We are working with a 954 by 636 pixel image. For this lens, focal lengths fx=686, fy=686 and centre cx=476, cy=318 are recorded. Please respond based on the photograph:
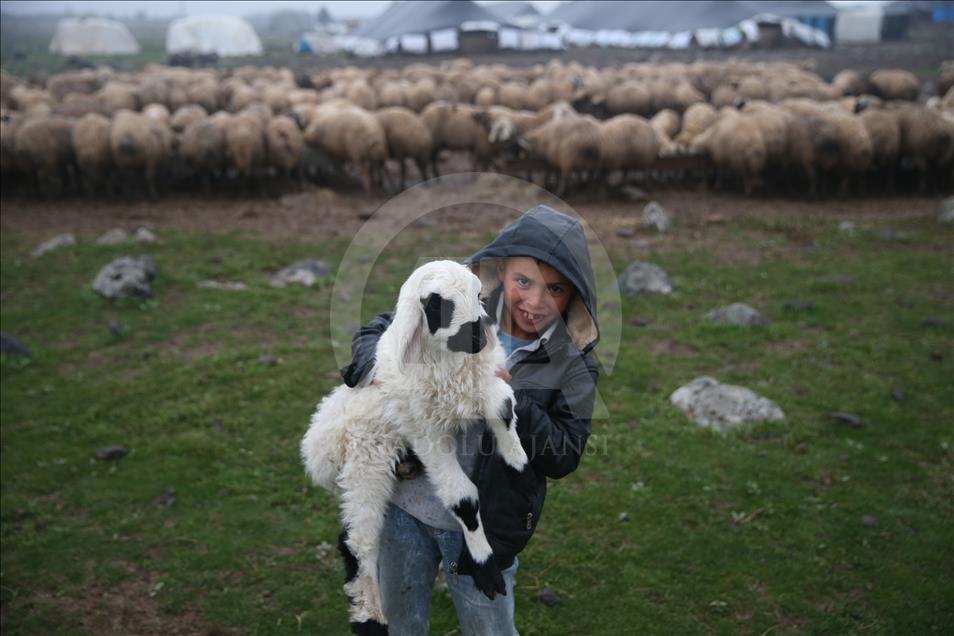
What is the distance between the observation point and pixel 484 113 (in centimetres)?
1579

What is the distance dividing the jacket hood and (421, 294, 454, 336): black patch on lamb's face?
484 millimetres

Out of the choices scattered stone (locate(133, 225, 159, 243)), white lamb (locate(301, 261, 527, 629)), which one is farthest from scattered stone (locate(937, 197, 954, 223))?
scattered stone (locate(133, 225, 159, 243))

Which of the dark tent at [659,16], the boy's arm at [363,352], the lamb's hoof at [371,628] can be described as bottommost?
the lamb's hoof at [371,628]

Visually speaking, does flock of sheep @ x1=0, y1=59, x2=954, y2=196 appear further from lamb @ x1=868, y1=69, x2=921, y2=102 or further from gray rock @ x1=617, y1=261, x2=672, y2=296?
lamb @ x1=868, y1=69, x2=921, y2=102

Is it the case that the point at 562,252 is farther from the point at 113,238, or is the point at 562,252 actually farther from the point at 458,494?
the point at 113,238

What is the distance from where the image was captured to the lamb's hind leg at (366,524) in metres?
2.19

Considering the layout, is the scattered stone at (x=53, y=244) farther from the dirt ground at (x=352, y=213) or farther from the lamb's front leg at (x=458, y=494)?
the lamb's front leg at (x=458, y=494)

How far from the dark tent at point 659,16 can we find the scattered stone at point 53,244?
164ft

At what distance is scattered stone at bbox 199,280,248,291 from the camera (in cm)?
905

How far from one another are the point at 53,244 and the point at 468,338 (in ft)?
35.7

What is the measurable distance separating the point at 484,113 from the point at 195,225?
277 inches

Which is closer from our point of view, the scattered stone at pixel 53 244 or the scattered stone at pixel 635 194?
the scattered stone at pixel 53 244

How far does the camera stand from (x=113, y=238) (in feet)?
35.7

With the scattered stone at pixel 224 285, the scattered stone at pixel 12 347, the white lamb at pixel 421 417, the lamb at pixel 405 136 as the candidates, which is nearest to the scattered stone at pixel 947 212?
the lamb at pixel 405 136
